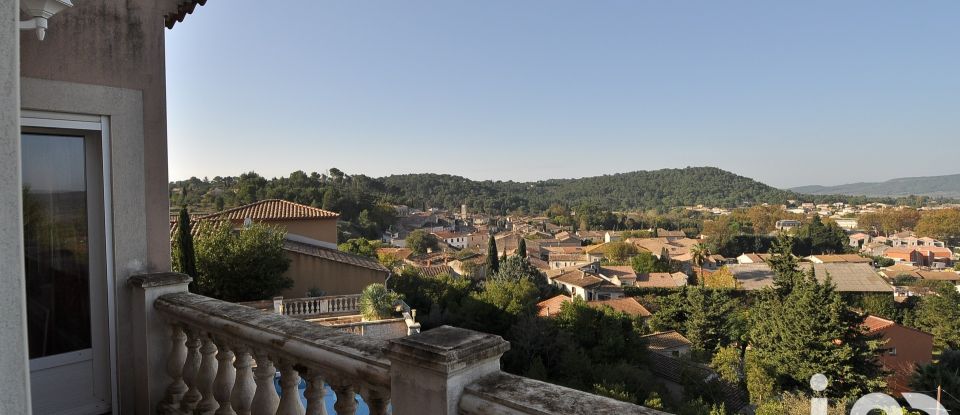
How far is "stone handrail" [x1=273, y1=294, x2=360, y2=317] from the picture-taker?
13.9 meters

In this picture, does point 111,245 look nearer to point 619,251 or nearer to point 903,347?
point 903,347

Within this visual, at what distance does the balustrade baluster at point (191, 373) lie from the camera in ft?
8.46

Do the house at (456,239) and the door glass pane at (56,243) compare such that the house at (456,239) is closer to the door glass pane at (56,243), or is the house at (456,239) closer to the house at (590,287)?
the house at (590,287)

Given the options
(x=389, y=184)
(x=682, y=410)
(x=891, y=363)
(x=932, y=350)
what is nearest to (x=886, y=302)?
(x=932, y=350)

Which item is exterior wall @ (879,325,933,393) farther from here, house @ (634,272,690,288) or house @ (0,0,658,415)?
house @ (0,0,658,415)

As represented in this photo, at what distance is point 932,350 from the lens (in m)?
28.4

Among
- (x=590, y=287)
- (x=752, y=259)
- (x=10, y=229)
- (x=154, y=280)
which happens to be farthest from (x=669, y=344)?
(x=752, y=259)

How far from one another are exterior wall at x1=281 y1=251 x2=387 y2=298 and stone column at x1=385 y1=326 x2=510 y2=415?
1721cm

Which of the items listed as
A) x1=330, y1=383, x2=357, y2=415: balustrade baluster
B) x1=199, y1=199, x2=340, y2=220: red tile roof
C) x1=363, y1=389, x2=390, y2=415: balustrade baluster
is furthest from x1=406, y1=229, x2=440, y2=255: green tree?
x1=363, y1=389, x2=390, y2=415: balustrade baluster

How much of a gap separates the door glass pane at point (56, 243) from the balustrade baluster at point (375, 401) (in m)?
2.12

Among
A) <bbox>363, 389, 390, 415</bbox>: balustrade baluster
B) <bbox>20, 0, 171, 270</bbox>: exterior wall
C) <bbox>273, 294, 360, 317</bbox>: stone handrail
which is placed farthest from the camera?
<bbox>273, 294, 360, 317</bbox>: stone handrail

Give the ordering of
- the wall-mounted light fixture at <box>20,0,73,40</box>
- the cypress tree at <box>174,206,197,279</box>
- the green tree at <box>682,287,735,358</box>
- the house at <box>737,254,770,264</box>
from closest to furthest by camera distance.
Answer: the wall-mounted light fixture at <box>20,0,73,40</box> < the cypress tree at <box>174,206,197,279</box> < the green tree at <box>682,287,735,358</box> < the house at <box>737,254,770,264</box>

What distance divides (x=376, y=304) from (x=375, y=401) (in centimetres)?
1338

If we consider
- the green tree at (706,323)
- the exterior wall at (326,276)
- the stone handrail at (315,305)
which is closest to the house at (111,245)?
the stone handrail at (315,305)
